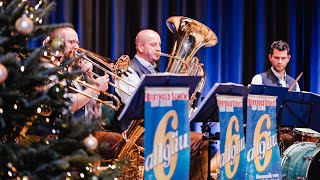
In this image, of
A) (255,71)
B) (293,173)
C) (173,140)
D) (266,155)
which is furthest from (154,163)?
(255,71)

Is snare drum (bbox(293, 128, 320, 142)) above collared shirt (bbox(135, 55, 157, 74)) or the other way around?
the other way around

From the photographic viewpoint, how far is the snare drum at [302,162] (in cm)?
497

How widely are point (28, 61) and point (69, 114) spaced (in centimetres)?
36

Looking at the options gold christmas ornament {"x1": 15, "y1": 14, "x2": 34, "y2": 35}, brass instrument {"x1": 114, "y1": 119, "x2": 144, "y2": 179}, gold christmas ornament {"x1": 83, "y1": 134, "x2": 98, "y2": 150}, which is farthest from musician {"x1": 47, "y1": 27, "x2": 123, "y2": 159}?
gold christmas ornament {"x1": 15, "y1": 14, "x2": 34, "y2": 35}

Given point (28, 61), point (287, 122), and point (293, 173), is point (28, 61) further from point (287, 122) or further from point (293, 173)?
point (293, 173)

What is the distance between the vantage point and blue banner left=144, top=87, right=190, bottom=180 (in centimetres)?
314

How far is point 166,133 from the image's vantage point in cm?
322

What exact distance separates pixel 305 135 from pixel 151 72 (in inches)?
63.3

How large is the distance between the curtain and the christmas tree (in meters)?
3.40

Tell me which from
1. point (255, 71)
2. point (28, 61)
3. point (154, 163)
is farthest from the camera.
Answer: point (255, 71)

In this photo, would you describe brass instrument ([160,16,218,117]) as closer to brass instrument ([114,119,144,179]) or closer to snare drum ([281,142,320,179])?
brass instrument ([114,119,144,179])

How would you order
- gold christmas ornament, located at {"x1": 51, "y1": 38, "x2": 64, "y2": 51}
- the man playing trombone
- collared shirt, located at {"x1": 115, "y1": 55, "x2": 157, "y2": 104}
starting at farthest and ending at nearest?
collared shirt, located at {"x1": 115, "y1": 55, "x2": 157, "y2": 104}, the man playing trombone, gold christmas ornament, located at {"x1": 51, "y1": 38, "x2": 64, "y2": 51}

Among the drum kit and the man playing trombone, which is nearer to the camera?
the man playing trombone

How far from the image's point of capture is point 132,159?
15.2 ft
